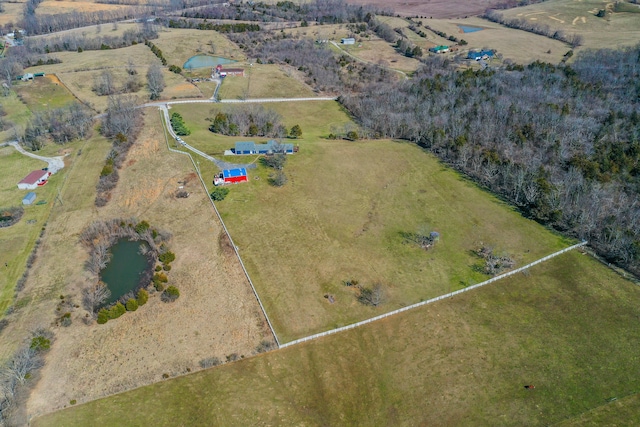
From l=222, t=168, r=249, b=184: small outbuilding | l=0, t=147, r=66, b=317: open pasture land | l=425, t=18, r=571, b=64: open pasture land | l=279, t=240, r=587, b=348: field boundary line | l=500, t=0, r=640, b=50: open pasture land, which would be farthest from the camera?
l=500, t=0, r=640, b=50: open pasture land

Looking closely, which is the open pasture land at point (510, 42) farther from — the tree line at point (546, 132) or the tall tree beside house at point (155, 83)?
the tall tree beside house at point (155, 83)

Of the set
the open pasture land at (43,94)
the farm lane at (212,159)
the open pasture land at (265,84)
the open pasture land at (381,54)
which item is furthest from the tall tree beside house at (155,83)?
the open pasture land at (381,54)

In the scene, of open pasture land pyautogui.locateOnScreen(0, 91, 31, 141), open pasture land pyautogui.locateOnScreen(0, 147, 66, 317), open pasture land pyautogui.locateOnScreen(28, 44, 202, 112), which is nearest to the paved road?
open pasture land pyautogui.locateOnScreen(0, 147, 66, 317)

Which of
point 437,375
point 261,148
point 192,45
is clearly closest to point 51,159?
point 261,148

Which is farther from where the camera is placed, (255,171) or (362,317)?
(255,171)

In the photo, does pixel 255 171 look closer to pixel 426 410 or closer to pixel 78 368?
pixel 78 368

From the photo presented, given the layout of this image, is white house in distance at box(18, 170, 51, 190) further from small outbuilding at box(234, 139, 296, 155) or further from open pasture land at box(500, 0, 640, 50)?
open pasture land at box(500, 0, 640, 50)

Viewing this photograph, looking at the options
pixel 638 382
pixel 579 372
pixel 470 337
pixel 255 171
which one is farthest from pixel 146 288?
pixel 638 382
